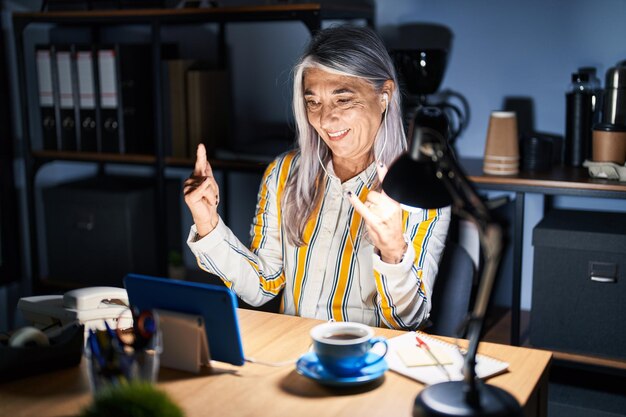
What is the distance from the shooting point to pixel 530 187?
227cm

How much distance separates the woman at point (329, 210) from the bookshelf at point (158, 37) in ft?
2.04

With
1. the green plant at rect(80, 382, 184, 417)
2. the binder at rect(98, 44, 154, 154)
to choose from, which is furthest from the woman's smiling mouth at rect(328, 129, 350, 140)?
the binder at rect(98, 44, 154, 154)

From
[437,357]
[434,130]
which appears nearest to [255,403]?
[437,357]

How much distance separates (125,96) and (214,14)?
1.73ft

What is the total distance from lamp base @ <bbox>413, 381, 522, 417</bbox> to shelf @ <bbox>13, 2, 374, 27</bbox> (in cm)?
155

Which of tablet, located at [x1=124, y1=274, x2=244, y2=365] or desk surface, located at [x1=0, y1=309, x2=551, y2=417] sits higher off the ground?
tablet, located at [x1=124, y1=274, x2=244, y2=365]

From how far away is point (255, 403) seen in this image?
1.23m

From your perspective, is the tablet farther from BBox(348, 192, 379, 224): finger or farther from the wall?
the wall

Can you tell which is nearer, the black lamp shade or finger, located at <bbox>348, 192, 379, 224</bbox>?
the black lamp shade

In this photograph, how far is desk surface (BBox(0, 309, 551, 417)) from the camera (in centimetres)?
121

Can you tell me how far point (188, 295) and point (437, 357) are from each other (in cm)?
44

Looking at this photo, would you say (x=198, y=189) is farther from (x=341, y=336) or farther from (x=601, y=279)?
(x=601, y=279)

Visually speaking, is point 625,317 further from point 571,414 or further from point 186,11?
point 186,11

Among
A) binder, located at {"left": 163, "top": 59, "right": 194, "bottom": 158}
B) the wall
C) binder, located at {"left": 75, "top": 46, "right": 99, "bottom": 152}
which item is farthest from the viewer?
binder, located at {"left": 75, "top": 46, "right": 99, "bottom": 152}
